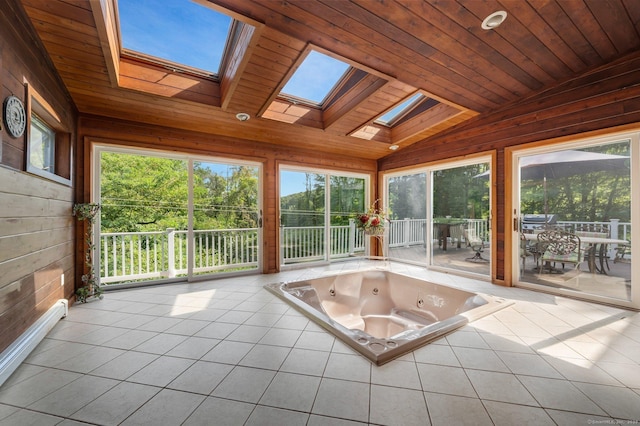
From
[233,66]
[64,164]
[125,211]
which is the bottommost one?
[125,211]

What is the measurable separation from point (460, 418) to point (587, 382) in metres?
0.90

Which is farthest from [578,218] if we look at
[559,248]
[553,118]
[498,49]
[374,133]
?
[374,133]

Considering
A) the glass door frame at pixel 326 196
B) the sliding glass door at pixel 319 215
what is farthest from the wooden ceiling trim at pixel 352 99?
the sliding glass door at pixel 319 215

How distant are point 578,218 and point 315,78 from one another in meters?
3.48

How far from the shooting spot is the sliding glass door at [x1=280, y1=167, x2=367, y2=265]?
450cm

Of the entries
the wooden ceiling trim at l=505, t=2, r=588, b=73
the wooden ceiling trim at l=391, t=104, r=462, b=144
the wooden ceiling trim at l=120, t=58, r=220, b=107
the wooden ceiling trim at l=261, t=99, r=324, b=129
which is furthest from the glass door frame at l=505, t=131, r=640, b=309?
the wooden ceiling trim at l=120, t=58, r=220, b=107

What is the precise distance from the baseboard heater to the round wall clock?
137 cm

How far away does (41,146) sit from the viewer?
2254mm

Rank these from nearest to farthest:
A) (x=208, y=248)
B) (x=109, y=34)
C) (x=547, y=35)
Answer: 1. (x=109, y=34)
2. (x=547, y=35)
3. (x=208, y=248)

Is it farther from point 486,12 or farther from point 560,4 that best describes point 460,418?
point 560,4

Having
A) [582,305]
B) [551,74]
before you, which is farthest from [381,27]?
[582,305]

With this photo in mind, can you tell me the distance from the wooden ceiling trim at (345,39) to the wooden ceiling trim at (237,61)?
0.54 feet

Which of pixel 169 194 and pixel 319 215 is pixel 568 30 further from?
pixel 169 194

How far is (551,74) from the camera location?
280cm
